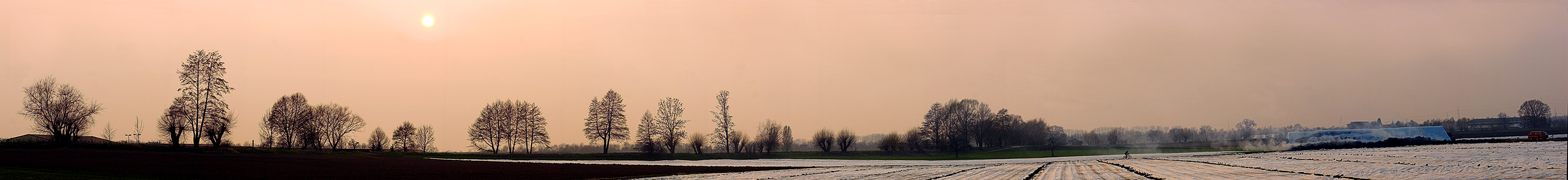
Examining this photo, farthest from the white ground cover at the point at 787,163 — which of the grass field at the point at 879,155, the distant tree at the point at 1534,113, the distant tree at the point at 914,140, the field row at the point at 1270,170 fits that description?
the distant tree at the point at 1534,113

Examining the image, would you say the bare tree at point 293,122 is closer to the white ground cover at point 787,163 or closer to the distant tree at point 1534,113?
the white ground cover at point 787,163

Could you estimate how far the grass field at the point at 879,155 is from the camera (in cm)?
7319

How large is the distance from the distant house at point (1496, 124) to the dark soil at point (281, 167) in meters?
149

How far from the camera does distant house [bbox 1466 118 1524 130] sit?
454 ft

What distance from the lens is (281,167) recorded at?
40.5m

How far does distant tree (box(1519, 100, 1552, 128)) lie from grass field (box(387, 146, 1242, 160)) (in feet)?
227

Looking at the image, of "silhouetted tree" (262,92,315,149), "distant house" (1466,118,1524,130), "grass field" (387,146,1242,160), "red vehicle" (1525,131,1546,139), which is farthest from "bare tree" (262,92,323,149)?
"distant house" (1466,118,1524,130)

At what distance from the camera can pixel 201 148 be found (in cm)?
6178

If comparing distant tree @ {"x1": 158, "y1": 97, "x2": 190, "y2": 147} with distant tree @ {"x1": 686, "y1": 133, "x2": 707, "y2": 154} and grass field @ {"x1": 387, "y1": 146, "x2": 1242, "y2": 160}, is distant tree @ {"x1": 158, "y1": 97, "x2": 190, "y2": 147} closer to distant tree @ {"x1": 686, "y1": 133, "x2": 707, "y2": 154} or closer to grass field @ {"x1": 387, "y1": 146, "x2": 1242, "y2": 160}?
grass field @ {"x1": 387, "y1": 146, "x2": 1242, "y2": 160}

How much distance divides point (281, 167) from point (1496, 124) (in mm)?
183243

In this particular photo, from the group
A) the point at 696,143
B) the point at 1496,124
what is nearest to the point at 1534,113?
the point at 1496,124

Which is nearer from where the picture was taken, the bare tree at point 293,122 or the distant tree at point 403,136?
the bare tree at point 293,122

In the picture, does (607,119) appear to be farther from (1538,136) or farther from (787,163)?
(1538,136)

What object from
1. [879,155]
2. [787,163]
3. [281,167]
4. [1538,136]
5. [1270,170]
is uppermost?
[281,167]
